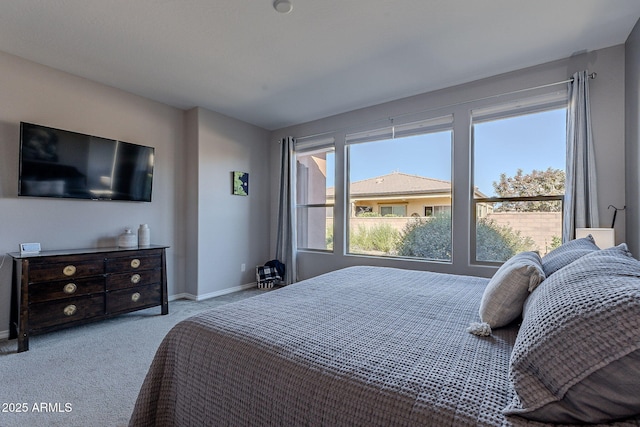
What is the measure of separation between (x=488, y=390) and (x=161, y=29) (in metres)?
3.04

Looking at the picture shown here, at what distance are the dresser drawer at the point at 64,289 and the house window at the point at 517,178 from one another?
12.9 feet

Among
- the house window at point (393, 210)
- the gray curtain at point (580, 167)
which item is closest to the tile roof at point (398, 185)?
the house window at point (393, 210)

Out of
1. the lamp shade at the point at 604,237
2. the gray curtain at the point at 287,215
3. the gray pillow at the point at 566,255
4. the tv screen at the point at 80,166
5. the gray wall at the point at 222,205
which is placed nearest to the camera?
the gray pillow at the point at 566,255

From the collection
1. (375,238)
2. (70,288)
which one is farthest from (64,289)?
(375,238)

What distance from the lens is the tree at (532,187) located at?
295cm

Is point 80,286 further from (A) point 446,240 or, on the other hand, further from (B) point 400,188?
(A) point 446,240

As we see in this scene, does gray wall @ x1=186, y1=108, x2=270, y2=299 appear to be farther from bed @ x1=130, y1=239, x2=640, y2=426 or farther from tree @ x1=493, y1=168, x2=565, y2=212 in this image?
tree @ x1=493, y1=168, x2=565, y2=212

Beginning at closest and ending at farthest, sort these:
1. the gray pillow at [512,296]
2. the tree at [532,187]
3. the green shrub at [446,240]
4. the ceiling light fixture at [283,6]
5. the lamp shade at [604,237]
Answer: the gray pillow at [512,296] → the ceiling light fixture at [283,6] → the lamp shade at [604,237] → the tree at [532,187] → the green shrub at [446,240]

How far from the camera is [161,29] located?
2363 millimetres

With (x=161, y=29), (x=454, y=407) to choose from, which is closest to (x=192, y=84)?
(x=161, y=29)

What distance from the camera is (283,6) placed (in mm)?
2111

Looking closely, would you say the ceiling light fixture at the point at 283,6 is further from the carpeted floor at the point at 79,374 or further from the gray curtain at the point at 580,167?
the carpeted floor at the point at 79,374

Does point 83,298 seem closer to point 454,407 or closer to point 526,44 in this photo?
point 454,407

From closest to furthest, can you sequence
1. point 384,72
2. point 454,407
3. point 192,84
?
1. point 454,407
2. point 384,72
3. point 192,84
